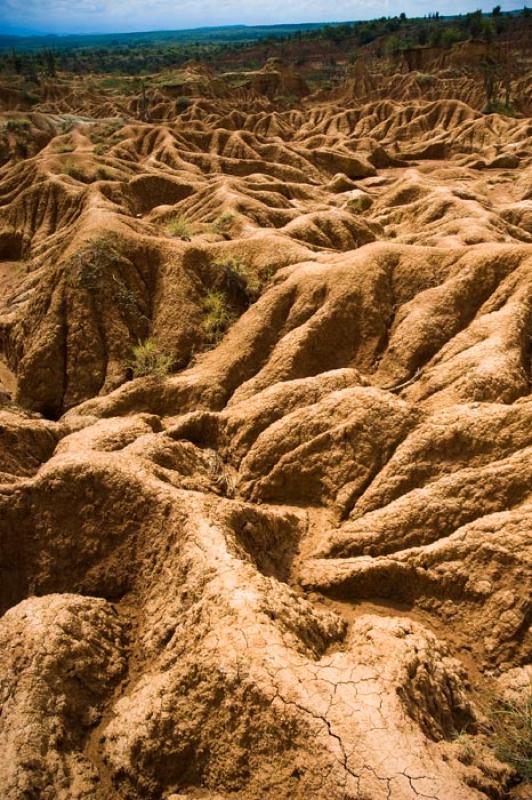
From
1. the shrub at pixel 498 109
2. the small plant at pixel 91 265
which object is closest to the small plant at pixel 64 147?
the small plant at pixel 91 265

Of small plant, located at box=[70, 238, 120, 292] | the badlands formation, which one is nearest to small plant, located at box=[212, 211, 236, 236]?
the badlands formation

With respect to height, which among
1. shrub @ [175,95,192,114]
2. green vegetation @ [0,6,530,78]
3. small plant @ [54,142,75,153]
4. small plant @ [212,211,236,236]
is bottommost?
small plant @ [212,211,236,236]

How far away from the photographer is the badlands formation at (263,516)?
4.68m

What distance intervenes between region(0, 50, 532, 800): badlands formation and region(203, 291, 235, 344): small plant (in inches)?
3.4

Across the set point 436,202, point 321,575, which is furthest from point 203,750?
point 436,202

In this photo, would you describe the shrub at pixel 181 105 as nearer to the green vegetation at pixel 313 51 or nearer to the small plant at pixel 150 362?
the green vegetation at pixel 313 51

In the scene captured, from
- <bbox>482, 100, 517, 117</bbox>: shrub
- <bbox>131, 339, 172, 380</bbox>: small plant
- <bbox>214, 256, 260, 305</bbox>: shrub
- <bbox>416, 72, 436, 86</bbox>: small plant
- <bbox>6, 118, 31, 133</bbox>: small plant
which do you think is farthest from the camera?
<bbox>416, 72, 436, 86</bbox>: small plant

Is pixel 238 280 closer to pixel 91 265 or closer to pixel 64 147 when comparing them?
pixel 91 265

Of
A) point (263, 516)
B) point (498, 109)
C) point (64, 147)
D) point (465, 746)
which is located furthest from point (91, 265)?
point (498, 109)

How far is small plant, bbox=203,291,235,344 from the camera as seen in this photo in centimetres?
1432

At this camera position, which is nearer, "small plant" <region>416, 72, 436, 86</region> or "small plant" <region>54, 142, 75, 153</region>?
"small plant" <region>54, 142, 75, 153</region>

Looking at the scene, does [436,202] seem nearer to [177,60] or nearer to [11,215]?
[11,215]

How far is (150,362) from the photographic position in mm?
13820

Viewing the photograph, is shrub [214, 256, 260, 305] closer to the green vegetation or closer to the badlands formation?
the badlands formation
